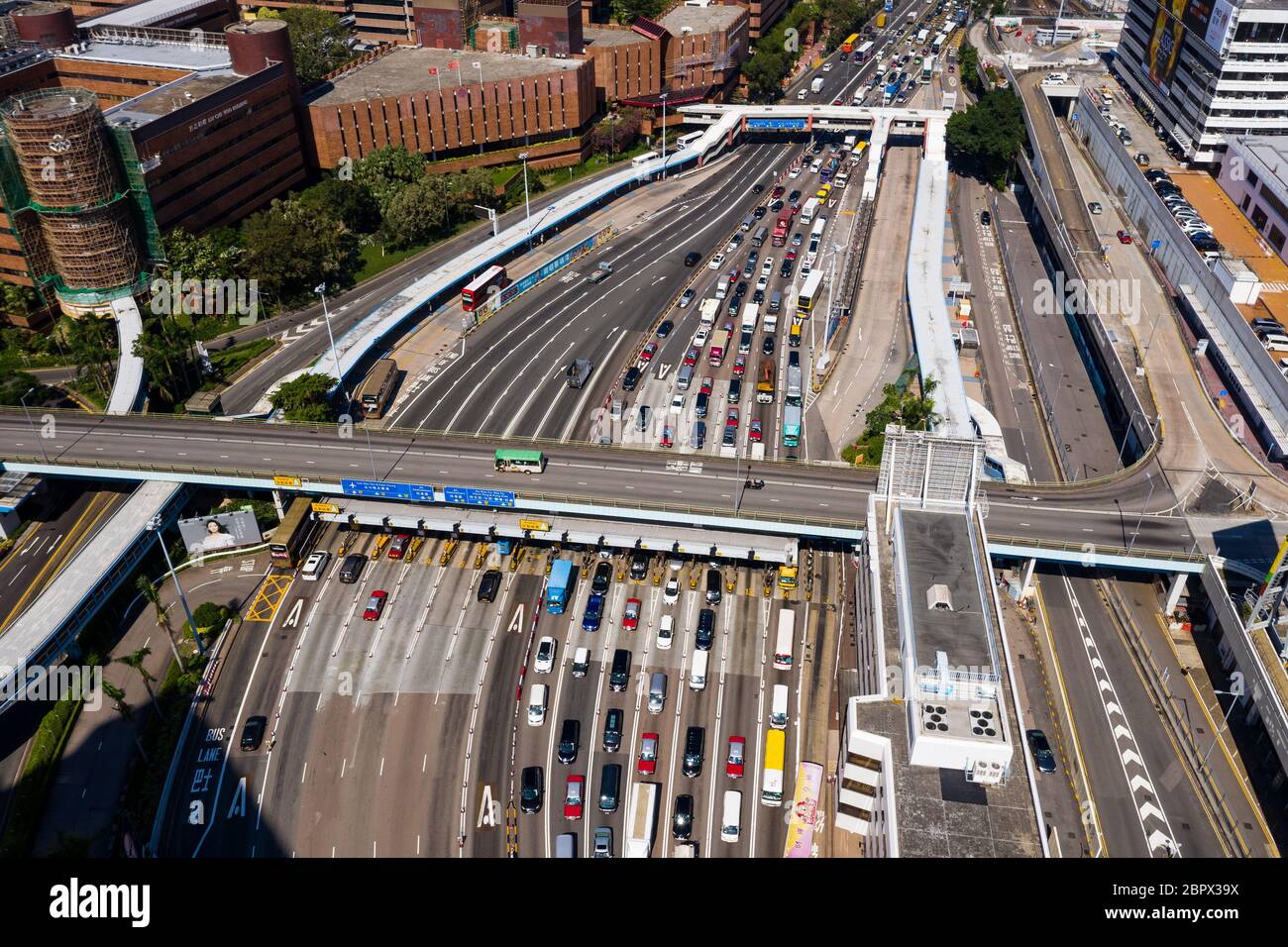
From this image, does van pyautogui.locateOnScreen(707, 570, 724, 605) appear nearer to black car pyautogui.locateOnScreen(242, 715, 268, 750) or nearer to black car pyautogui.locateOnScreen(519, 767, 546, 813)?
black car pyautogui.locateOnScreen(519, 767, 546, 813)

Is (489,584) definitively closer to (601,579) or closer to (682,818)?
(601,579)

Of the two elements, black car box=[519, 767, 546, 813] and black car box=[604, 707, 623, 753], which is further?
black car box=[604, 707, 623, 753]

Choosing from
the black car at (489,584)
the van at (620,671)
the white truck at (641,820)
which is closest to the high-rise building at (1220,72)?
the van at (620,671)

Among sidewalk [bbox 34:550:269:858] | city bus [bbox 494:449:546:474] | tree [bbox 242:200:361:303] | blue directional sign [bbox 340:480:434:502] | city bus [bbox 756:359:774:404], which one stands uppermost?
Answer: tree [bbox 242:200:361:303]

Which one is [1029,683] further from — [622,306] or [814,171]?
[814,171]

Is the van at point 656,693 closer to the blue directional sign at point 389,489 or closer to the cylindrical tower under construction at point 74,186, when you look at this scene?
the blue directional sign at point 389,489

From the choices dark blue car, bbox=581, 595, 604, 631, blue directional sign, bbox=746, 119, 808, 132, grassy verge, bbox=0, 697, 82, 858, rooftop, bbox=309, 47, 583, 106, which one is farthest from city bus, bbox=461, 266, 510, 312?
blue directional sign, bbox=746, 119, 808, 132

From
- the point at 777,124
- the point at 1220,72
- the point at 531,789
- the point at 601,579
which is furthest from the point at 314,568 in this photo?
the point at 1220,72

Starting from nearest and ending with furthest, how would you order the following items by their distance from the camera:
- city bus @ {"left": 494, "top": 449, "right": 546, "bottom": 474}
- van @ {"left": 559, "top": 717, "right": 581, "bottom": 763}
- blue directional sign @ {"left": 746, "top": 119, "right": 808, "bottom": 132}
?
van @ {"left": 559, "top": 717, "right": 581, "bottom": 763} < city bus @ {"left": 494, "top": 449, "right": 546, "bottom": 474} < blue directional sign @ {"left": 746, "top": 119, "right": 808, "bottom": 132}
